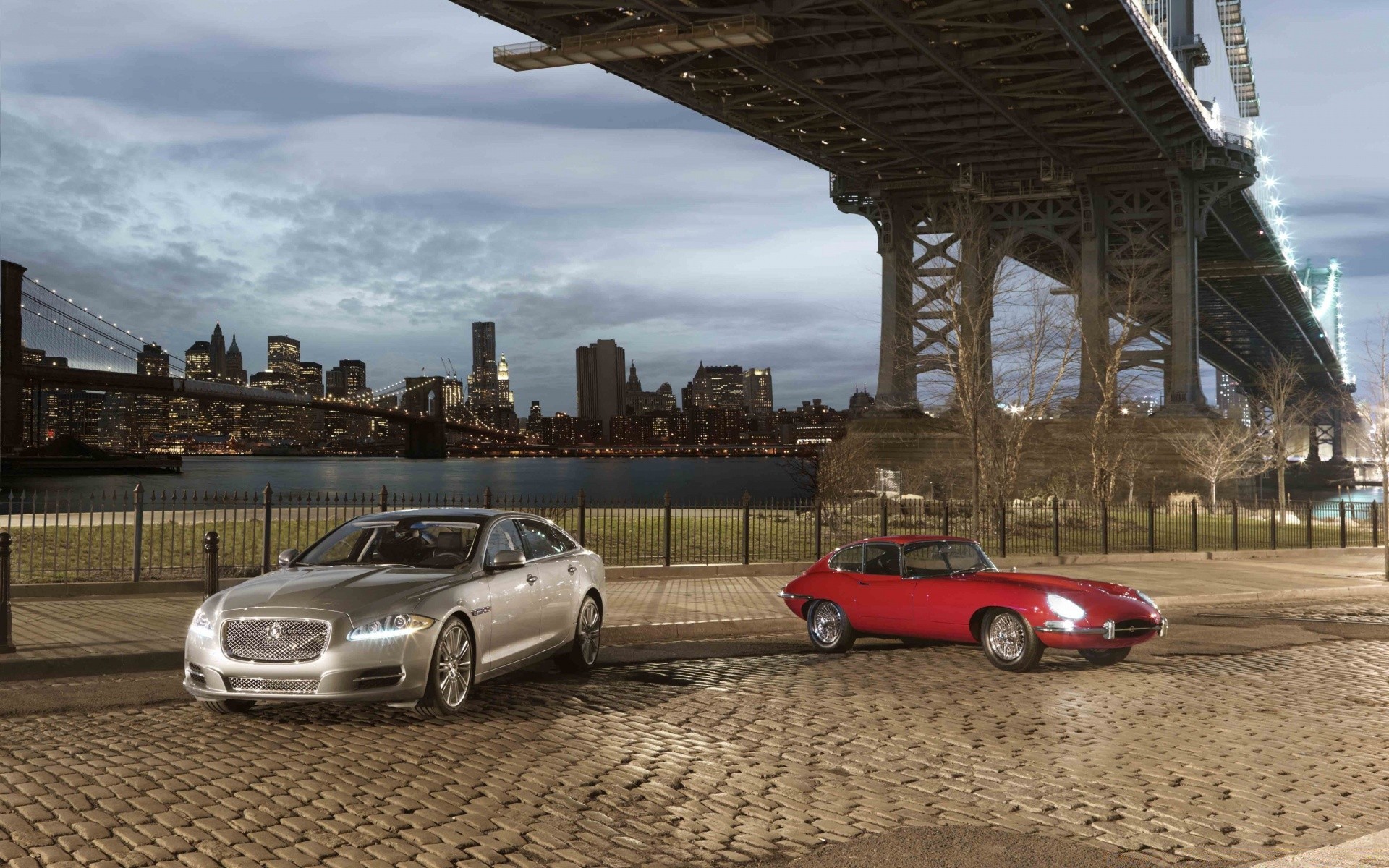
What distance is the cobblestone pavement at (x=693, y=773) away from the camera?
5.42m

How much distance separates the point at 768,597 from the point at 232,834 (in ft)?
39.3

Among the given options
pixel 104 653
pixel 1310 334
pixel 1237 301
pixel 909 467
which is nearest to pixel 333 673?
pixel 104 653

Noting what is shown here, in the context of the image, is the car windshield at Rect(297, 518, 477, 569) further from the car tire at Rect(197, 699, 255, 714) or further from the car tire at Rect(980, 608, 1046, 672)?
the car tire at Rect(980, 608, 1046, 672)

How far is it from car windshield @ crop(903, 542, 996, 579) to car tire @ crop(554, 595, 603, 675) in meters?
3.32

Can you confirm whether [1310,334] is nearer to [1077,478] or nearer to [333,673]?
[1077,478]

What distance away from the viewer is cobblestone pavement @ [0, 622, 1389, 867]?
213 inches

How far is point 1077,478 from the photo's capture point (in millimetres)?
40875

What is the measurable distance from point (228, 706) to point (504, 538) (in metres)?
2.46

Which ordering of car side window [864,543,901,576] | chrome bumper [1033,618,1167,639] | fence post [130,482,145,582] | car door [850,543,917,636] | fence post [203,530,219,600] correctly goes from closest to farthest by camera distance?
chrome bumper [1033,618,1167,639] → car door [850,543,917,636] → car side window [864,543,901,576] → fence post [203,530,219,600] → fence post [130,482,145,582]

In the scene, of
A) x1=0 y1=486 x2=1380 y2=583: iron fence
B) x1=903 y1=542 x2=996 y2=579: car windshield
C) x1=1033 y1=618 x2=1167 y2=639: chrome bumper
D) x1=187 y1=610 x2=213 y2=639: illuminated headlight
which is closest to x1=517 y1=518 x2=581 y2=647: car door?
x1=187 y1=610 x2=213 y2=639: illuminated headlight

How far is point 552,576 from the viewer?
9828mm

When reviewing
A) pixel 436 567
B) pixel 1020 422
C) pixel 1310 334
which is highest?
pixel 1310 334

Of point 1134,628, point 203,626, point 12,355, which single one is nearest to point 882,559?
point 1134,628

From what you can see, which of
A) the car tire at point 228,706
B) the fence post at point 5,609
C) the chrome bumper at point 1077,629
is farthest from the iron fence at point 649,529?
the chrome bumper at point 1077,629
